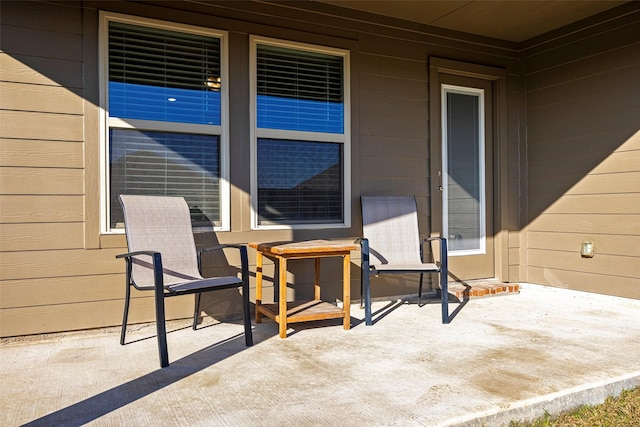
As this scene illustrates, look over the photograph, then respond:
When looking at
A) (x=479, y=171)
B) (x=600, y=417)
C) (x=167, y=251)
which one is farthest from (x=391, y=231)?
(x=600, y=417)

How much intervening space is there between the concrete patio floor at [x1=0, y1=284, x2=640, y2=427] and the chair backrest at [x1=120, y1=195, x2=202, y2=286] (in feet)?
1.44

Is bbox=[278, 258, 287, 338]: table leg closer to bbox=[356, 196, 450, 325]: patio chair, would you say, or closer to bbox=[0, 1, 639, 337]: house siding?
bbox=[0, 1, 639, 337]: house siding

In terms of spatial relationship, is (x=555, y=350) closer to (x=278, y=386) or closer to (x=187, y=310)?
(x=278, y=386)

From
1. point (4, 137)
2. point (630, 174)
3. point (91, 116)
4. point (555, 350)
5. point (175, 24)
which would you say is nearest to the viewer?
point (555, 350)

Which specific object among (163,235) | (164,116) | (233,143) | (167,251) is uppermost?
(164,116)

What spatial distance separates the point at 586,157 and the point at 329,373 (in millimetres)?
3316

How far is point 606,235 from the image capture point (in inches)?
171

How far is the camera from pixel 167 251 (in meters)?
3.26

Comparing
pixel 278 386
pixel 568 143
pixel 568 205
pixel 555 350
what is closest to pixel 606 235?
pixel 568 205

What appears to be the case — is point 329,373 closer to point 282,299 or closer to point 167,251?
point 282,299

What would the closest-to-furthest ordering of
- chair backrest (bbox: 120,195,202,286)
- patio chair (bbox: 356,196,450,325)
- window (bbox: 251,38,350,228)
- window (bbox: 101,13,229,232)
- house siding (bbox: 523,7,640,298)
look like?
chair backrest (bbox: 120,195,202,286) < window (bbox: 101,13,229,232) < window (bbox: 251,38,350,228) < patio chair (bbox: 356,196,450,325) < house siding (bbox: 523,7,640,298)

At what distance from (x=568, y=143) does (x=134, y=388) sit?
4180 millimetres

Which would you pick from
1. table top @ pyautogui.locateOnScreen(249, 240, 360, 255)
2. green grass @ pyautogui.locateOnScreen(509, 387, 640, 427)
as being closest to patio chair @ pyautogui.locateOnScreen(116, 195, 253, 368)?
table top @ pyautogui.locateOnScreen(249, 240, 360, 255)

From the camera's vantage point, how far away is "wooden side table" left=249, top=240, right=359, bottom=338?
10.4 feet
